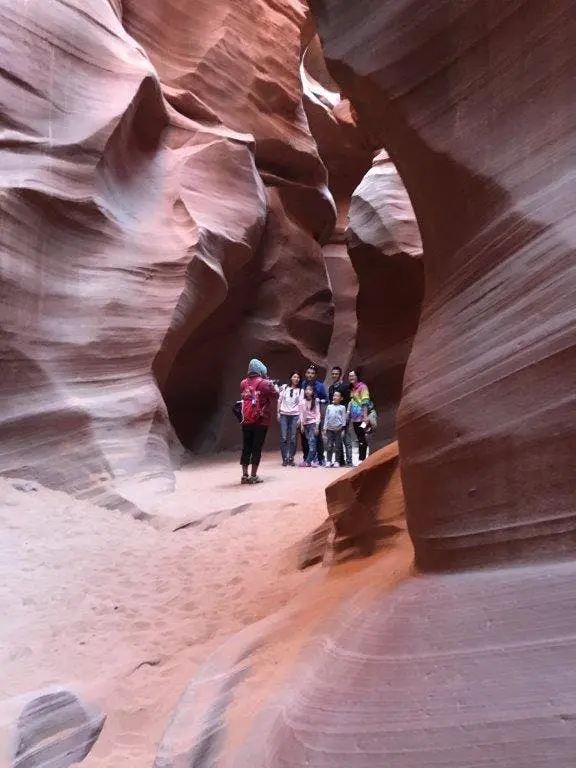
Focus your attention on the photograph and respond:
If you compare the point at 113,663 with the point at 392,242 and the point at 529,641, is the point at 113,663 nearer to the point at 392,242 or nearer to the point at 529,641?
the point at 529,641

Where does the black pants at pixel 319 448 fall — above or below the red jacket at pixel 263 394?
below

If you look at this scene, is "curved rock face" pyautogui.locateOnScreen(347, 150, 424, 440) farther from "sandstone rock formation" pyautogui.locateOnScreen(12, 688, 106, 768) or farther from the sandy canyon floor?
"sandstone rock formation" pyautogui.locateOnScreen(12, 688, 106, 768)

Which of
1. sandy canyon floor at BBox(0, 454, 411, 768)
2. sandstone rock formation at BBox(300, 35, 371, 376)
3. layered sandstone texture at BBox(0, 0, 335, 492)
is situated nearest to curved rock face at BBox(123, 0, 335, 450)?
layered sandstone texture at BBox(0, 0, 335, 492)

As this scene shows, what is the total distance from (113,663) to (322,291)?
34.6 feet

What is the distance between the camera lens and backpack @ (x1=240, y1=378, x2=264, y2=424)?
7.20 metres

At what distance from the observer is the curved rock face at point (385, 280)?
12.4 meters

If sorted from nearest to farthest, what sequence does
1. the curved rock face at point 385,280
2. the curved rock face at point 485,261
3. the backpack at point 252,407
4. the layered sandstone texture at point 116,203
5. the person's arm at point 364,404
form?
the curved rock face at point 485,261
the layered sandstone texture at point 116,203
the backpack at point 252,407
the person's arm at point 364,404
the curved rock face at point 385,280

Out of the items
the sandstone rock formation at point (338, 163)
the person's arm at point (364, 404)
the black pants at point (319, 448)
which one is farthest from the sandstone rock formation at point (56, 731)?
the sandstone rock formation at point (338, 163)

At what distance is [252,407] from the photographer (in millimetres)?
7211

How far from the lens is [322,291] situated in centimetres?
1306

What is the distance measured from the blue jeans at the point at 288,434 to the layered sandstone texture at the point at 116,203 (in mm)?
1595

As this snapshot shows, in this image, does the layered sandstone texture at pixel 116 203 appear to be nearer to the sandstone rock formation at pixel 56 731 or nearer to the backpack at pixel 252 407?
the backpack at pixel 252 407

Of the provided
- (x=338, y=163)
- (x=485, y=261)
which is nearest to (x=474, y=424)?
(x=485, y=261)

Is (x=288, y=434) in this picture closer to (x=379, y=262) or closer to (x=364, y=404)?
(x=364, y=404)
